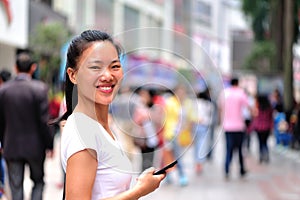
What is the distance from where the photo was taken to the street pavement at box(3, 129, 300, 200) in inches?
376

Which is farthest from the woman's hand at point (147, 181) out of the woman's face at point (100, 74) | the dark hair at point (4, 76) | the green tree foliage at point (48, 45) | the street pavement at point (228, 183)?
the green tree foliage at point (48, 45)

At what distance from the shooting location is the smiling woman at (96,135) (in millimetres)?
2383

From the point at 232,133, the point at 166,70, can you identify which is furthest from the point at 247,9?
the point at 166,70

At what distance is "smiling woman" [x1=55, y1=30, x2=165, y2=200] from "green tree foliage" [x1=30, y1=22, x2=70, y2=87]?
2203 centimetres

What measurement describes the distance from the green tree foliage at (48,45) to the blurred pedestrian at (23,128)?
18.1m

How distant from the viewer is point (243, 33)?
336ft

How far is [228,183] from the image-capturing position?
10992 mm

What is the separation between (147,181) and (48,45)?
2293 cm

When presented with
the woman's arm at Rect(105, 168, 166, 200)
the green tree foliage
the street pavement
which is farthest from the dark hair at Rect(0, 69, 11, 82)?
the green tree foliage

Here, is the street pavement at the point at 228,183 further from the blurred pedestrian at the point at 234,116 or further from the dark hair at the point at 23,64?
the dark hair at the point at 23,64

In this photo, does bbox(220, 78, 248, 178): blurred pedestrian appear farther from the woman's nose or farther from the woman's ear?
the woman's nose

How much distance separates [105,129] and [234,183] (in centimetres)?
862

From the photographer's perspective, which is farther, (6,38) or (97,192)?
(6,38)

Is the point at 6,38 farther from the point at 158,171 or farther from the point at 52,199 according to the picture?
the point at 158,171
